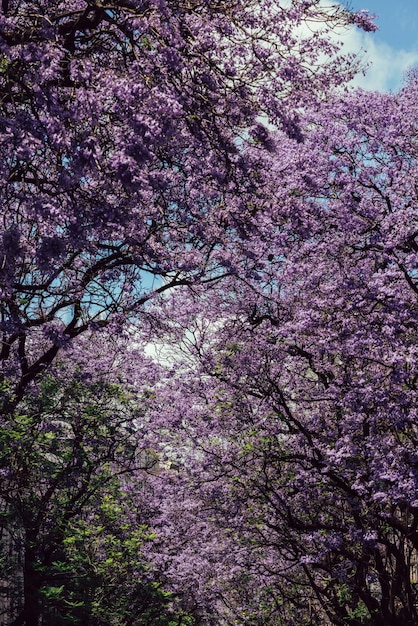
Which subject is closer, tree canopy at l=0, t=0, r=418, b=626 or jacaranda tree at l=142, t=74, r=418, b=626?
tree canopy at l=0, t=0, r=418, b=626

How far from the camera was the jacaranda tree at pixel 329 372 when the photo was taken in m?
10.5

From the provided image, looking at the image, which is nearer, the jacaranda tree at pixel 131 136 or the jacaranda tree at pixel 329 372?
the jacaranda tree at pixel 131 136

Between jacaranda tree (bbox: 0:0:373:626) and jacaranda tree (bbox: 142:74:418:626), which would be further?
jacaranda tree (bbox: 142:74:418:626)

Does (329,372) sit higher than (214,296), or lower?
lower

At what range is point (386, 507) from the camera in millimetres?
12711

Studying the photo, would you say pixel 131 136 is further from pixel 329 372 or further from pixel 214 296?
pixel 214 296

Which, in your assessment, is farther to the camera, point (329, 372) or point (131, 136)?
point (329, 372)

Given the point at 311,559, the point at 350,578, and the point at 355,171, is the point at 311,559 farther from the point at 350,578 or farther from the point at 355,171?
the point at 355,171

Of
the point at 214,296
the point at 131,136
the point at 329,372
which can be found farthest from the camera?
the point at 214,296

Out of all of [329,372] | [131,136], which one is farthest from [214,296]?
[131,136]

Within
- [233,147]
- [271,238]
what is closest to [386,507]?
[271,238]

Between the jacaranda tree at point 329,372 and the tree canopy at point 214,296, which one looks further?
the jacaranda tree at point 329,372

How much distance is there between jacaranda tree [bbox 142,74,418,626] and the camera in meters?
10.5

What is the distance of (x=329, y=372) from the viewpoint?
13.1 metres
